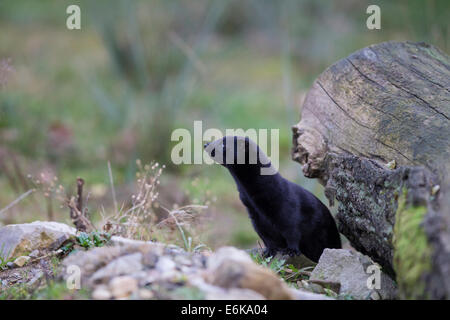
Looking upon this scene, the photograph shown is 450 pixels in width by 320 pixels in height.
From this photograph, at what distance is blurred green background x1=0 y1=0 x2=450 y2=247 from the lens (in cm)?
618

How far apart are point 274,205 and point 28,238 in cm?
182

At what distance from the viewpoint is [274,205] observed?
3812mm

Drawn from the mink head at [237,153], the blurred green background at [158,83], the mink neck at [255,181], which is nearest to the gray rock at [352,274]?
the mink neck at [255,181]

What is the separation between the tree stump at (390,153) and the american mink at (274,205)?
291mm

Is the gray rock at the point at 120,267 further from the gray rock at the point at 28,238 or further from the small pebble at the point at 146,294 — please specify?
the gray rock at the point at 28,238

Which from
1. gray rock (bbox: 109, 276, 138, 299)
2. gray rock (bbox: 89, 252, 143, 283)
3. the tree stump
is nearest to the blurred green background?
the tree stump

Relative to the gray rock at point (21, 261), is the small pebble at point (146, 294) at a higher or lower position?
higher

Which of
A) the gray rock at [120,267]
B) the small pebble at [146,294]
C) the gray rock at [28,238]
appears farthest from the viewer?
the gray rock at [28,238]

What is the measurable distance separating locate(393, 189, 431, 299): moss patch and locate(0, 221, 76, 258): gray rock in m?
2.24

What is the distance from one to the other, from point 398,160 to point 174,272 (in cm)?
164

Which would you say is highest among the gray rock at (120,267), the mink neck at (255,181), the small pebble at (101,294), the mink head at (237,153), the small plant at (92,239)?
the mink head at (237,153)

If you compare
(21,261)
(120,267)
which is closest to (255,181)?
(120,267)

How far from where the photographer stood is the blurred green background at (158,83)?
618 centimetres

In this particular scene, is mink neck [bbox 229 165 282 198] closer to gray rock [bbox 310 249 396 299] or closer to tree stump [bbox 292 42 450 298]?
tree stump [bbox 292 42 450 298]
